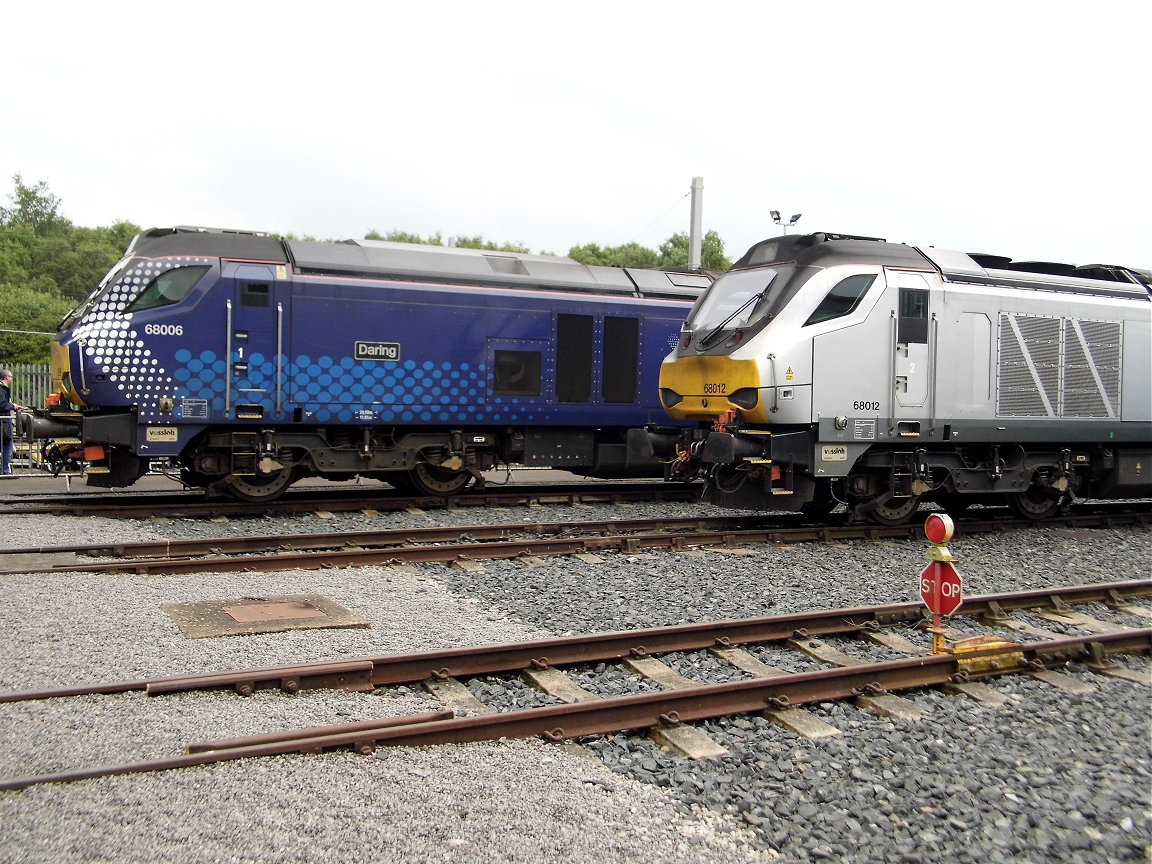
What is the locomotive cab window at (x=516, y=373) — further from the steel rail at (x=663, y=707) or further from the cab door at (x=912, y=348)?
the steel rail at (x=663, y=707)

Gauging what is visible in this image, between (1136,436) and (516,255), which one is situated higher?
(516,255)

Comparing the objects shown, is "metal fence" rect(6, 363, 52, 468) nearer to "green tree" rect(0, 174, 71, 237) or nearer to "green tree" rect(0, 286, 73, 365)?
"green tree" rect(0, 286, 73, 365)

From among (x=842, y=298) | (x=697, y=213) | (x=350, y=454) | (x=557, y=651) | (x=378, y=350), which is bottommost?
(x=557, y=651)

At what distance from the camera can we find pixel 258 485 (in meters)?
12.8

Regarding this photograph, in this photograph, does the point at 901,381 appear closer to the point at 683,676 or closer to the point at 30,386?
the point at 683,676

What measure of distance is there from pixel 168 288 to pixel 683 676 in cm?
858

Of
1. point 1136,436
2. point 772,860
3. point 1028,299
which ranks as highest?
point 1028,299

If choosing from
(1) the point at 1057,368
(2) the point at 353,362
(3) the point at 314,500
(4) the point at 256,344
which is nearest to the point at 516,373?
(2) the point at 353,362

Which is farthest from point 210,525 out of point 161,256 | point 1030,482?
point 1030,482

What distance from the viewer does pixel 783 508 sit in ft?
35.1

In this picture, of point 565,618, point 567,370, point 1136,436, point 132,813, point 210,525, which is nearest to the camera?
point 132,813

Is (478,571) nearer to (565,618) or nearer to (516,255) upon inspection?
(565,618)

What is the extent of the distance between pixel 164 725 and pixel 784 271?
781 centimetres

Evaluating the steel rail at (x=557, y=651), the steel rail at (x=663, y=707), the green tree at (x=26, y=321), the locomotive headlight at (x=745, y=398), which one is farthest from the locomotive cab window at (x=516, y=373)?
the green tree at (x=26, y=321)
